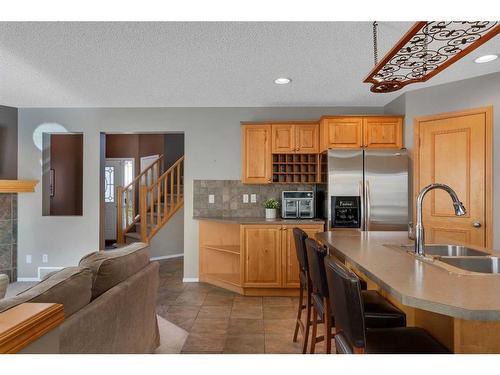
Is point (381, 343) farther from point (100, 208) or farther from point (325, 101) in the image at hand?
point (100, 208)

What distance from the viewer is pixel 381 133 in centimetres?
413

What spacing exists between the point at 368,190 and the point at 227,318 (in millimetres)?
2199

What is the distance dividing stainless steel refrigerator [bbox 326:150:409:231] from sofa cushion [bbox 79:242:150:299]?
254 centimetres

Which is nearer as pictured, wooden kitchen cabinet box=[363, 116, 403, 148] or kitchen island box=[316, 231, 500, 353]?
kitchen island box=[316, 231, 500, 353]

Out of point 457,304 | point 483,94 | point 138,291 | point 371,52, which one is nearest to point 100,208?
point 138,291

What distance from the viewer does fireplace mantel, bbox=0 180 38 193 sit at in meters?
4.14

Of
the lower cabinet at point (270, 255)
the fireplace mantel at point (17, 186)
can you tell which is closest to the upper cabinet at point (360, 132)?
the lower cabinet at point (270, 255)

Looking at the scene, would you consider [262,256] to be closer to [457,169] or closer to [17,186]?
[457,169]

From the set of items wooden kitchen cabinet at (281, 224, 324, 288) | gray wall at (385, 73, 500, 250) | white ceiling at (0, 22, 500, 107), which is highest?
white ceiling at (0, 22, 500, 107)

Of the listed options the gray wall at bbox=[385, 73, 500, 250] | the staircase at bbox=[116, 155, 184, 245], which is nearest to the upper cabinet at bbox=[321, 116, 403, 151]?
the gray wall at bbox=[385, 73, 500, 250]

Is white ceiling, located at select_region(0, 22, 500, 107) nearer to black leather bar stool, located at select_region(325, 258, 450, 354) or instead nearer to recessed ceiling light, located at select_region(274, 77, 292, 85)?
recessed ceiling light, located at select_region(274, 77, 292, 85)

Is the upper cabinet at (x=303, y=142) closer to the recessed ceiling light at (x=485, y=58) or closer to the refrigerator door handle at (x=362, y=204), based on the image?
the refrigerator door handle at (x=362, y=204)

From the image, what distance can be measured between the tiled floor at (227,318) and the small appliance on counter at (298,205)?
3.55 feet

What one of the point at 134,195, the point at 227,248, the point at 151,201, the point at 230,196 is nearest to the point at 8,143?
the point at 151,201
